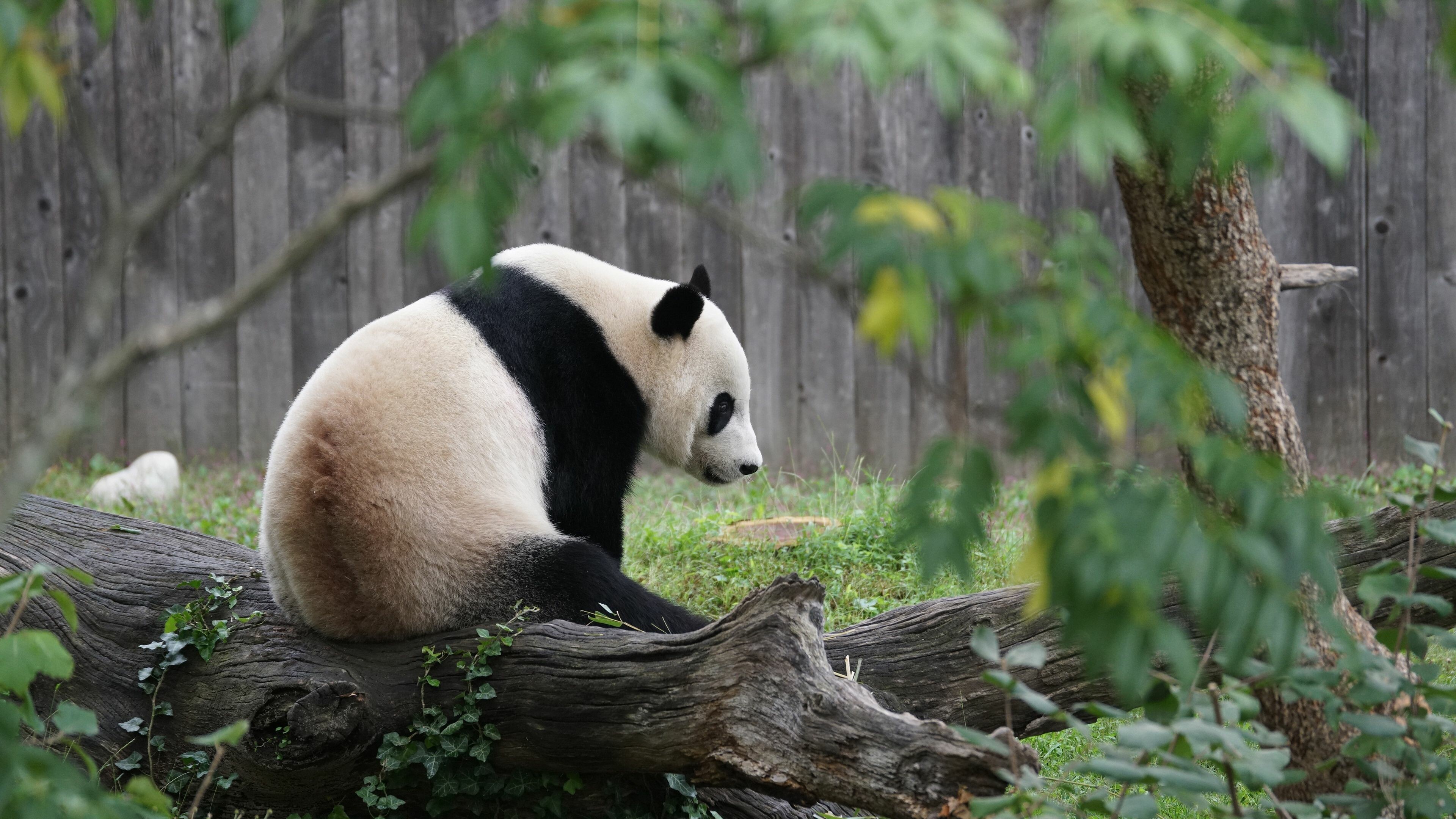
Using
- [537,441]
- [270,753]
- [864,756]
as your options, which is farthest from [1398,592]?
A: [270,753]

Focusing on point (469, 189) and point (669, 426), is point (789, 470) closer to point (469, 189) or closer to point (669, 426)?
point (669, 426)

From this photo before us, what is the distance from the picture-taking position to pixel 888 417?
679 centimetres

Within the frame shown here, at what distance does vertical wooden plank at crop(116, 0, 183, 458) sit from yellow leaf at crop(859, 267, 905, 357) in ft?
20.5

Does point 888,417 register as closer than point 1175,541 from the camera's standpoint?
No

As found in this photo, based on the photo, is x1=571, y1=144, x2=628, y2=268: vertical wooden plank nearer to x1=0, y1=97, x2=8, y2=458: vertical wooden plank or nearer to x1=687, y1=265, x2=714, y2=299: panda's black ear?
x1=687, y1=265, x2=714, y2=299: panda's black ear

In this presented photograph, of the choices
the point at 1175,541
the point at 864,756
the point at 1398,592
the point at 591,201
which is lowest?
the point at 864,756

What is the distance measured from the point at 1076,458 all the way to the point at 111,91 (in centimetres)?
674

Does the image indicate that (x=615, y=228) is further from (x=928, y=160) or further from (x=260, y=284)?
(x=260, y=284)

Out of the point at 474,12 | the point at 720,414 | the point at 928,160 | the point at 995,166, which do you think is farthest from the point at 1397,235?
the point at 474,12

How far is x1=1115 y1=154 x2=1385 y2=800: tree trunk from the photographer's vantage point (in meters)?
2.96

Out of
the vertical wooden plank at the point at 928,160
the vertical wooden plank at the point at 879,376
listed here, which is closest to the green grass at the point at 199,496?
the vertical wooden plank at the point at 879,376

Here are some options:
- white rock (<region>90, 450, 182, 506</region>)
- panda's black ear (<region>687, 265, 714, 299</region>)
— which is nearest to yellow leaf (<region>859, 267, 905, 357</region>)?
panda's black ear (<region>687, 265, 714, 299</region>)

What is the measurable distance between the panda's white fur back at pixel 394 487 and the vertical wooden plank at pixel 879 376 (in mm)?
3801

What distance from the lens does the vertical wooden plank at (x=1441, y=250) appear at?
6480 mm
